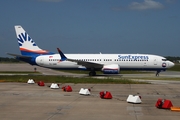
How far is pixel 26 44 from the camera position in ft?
154

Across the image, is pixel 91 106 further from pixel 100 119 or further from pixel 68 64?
pixel 68 64

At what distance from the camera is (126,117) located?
36.9ft

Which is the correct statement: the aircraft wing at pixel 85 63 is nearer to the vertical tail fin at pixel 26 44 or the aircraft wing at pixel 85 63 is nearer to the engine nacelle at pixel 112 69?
the engine nacelle at pixel 112 69

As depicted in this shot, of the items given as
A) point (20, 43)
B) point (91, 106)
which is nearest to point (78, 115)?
point (91, 106)

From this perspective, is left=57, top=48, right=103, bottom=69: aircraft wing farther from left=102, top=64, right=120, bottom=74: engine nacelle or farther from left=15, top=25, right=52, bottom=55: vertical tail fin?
left=15, top=25, right=52, bottom=55: vertical tail fin

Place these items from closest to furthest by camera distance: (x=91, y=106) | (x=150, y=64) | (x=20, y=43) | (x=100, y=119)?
(x=100, y=119)
(x=91, y=106)
(x=150, y=64)
(x=20, y=43)

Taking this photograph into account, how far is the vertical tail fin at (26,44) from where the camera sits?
46719 mm

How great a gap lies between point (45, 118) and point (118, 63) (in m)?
33.8

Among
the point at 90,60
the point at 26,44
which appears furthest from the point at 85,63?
the point at 26,44

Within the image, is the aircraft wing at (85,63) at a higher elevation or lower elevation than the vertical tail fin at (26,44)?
lower

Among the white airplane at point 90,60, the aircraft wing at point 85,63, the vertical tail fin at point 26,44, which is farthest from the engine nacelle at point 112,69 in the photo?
the vertical tail fin at point 26,44

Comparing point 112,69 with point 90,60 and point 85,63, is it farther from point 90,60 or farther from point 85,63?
point 90,60

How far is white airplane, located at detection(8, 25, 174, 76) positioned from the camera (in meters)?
43.9

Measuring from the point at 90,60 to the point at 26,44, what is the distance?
9784 millimetres
